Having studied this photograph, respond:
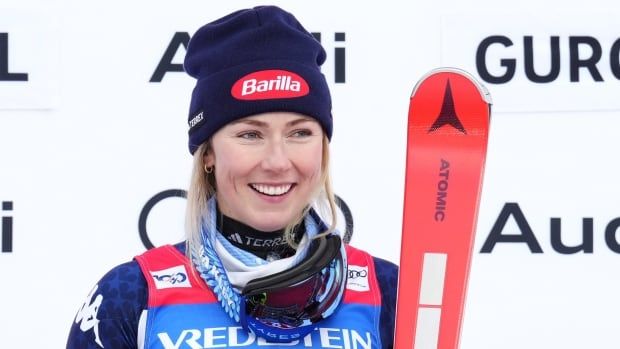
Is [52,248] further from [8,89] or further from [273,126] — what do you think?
[273,126]

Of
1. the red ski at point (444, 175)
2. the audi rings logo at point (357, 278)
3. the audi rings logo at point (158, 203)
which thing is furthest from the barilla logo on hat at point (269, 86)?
the audi rings logo at point (158, 203)

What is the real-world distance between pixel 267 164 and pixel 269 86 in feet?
0.46

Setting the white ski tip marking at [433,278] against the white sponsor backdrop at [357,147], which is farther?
the white sponsor backdrop at [357,147]

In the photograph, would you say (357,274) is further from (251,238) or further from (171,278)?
(171,278)

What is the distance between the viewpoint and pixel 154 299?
1.78 meters

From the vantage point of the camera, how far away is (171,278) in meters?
1.82

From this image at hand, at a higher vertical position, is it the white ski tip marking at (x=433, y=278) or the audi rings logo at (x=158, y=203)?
the audi rings logo at (x=158, y=203)

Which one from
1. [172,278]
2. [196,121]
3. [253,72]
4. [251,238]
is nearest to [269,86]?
[253,72]

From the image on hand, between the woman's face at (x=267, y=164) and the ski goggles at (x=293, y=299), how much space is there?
0.34 ft

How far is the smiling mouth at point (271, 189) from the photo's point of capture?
178cm

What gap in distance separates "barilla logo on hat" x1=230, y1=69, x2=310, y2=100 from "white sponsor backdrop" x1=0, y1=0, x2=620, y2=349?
82 cm

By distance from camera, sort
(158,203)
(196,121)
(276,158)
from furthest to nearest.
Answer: (158,203) → (196,121) → (276,158)

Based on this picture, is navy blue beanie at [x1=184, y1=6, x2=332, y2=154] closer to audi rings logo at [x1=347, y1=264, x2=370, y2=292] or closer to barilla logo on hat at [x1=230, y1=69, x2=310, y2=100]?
barilla logo on hat at [x1=230, y1=69, x2=310, y2=100]

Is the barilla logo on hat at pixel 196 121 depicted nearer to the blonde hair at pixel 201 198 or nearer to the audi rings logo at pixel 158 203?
the blonde hair at pixel 201 198
